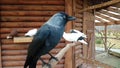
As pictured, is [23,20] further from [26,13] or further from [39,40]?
[39,40]

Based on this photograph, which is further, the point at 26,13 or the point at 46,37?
the point at 26,13

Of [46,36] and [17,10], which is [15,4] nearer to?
[17,10]

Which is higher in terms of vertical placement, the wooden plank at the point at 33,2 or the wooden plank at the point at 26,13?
the wooden plank at the point at 33,2

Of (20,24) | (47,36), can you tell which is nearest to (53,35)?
(47,36)

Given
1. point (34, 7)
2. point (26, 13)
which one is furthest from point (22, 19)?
point (34, 7)

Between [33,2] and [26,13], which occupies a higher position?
[33,2]

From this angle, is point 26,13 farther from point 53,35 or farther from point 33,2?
point 53,35

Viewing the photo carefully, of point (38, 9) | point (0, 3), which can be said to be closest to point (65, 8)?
point (38, 9)

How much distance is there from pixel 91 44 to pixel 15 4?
2.22m

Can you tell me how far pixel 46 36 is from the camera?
209 cm

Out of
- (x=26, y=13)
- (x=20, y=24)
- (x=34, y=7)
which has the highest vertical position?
(x=34, y=7)

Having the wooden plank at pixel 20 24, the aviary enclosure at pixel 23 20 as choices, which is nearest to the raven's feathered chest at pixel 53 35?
the aviary enclosure at pixel 23 20

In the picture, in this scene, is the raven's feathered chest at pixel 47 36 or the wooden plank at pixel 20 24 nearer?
the raven's feathered chest at pixel 47 36

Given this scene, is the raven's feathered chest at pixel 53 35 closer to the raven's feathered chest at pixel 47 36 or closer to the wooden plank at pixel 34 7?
the raven's feathered chest at pixel 47 36
